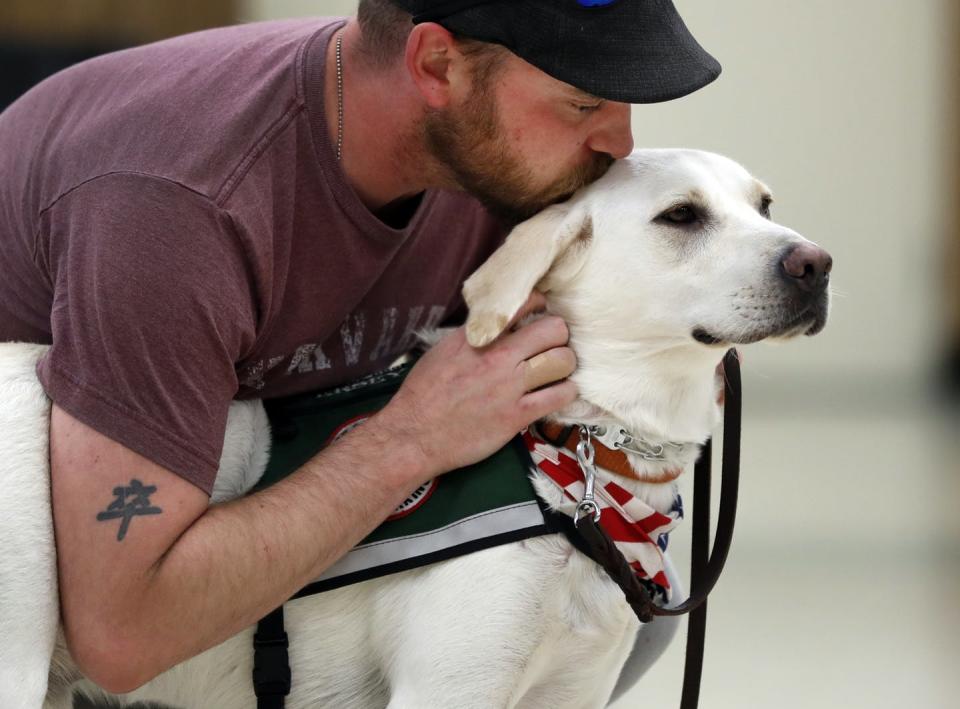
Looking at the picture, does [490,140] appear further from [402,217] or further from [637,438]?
[637,438]

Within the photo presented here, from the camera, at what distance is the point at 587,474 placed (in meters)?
1.65

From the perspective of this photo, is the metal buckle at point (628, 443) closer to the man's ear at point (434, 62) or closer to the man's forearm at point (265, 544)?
the man's forearm at point (265, 544)

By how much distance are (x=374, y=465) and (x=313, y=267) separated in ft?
1.09

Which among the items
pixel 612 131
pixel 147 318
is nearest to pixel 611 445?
pixel 612 131

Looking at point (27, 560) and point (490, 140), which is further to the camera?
point (490, 140)

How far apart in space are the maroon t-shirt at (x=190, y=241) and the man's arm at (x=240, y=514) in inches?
2.6

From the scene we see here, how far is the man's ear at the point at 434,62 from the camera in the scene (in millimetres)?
1646

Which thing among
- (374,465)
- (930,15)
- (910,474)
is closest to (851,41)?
(930,15)

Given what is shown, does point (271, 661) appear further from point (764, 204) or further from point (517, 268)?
point (764, 204)

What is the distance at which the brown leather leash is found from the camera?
1624 millimetres

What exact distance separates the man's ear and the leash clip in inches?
21.5

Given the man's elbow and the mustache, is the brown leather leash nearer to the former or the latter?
the mustache

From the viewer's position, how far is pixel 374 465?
165 cm

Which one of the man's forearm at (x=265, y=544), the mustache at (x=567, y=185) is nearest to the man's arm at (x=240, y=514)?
the man's forearm at (x=265, y=544)
